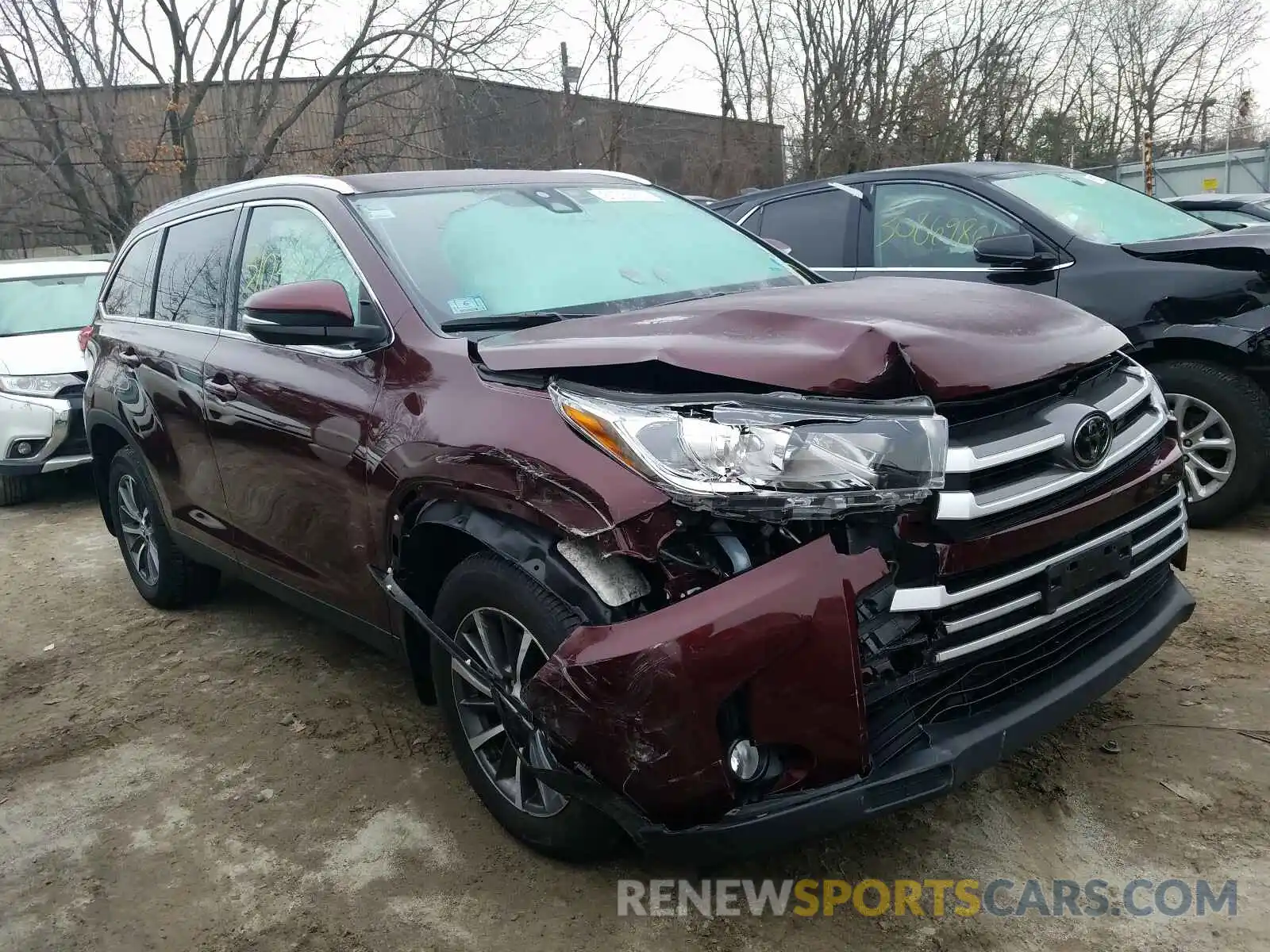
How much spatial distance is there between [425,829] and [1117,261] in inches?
155

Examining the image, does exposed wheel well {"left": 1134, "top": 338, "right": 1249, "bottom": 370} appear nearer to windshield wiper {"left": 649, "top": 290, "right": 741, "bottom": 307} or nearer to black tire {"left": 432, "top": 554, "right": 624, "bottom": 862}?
windshield wiper {"left": 649, "top": 290, "right": 741, "bottom": 307}

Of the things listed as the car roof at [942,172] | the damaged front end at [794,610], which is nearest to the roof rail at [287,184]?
the damaged front end at [794,610]

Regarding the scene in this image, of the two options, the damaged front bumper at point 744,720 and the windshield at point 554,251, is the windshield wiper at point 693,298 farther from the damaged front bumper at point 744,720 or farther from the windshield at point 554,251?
the damaged front bumper at point 744,720

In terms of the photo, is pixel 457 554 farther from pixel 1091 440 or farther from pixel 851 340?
pixel 1091 440

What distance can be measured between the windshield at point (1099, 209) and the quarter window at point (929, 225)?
0.63 feet

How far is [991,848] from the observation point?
8.31ft

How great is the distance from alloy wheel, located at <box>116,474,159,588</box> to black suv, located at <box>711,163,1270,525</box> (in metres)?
3.82

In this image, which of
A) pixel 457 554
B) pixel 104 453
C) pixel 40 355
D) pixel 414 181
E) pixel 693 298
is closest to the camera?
pixel 457 554

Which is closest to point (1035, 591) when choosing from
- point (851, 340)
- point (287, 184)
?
point (851, 340)

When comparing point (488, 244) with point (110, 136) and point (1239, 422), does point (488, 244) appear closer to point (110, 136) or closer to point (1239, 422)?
point (1239, 422)

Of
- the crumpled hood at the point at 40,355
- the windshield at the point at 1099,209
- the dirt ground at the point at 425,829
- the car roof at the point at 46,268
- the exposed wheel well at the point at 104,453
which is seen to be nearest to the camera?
the dirt ground at the point at 425,829

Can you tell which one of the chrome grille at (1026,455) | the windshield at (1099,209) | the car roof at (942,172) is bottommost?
the chrome grille at (1026,455)

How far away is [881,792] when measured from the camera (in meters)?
2.02

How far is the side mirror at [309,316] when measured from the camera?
9.10ft
